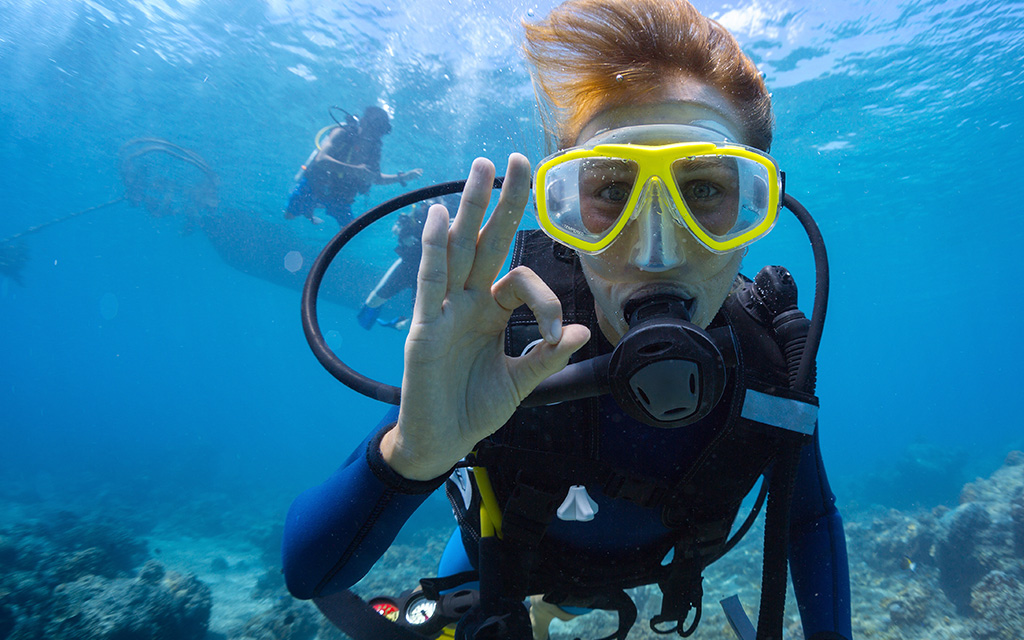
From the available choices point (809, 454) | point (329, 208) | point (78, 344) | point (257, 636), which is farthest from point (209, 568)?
point (78, 344)

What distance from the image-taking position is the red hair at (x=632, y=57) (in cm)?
185

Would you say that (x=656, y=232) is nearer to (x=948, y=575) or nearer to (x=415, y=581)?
(x=415, y=581)

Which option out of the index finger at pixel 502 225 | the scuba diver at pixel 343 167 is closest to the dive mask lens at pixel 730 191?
the index finger at pixel 502 225

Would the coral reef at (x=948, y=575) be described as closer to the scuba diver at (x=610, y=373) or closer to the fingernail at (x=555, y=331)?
the scuba diver at (x=610, y=373)

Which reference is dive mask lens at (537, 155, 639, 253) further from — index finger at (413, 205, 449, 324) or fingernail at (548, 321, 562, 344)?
index finger at (413, 205, 449, 324)

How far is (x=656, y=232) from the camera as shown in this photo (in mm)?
1575

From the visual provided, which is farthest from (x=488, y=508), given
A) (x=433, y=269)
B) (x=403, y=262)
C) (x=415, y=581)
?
(x=403, y=262)

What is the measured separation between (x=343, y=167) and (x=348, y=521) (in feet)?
48.7

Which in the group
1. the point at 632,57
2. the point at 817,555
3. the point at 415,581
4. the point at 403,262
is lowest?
the point at 415,581

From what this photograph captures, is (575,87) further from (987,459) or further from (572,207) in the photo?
(987,459)

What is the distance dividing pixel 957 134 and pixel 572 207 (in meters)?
22.9

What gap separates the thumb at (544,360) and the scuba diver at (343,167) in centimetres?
1344

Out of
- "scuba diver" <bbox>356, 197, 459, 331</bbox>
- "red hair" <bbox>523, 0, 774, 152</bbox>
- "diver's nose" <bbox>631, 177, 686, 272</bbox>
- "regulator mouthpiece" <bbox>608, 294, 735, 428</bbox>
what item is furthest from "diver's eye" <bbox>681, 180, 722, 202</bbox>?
"scuba diver" <bbox>356, 197, 459, 331</bbox>

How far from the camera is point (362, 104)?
14.9 meters
